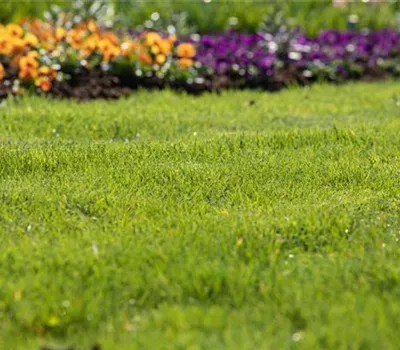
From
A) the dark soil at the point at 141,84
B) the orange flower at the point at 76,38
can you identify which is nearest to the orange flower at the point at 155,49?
the dark soil at the point at 141,84

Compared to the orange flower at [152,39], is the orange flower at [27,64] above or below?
below

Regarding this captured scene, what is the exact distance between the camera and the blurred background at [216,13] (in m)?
10.0

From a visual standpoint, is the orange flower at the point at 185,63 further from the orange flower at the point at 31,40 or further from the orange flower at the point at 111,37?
the orange flower at the point at 31,40

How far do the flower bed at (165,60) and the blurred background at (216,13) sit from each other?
1.10 feet

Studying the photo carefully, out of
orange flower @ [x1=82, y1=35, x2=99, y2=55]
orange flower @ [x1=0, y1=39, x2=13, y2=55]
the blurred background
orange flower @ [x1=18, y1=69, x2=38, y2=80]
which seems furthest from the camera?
the blurred background

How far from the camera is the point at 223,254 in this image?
4.16 meters

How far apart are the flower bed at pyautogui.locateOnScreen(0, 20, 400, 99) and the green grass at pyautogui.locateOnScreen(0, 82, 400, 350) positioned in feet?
4.18

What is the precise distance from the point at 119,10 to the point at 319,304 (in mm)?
7526

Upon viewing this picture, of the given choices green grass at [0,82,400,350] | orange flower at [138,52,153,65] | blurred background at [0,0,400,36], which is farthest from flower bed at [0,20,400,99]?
green grass at [0,82,400,350]

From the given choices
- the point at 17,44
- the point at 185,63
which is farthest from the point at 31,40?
the point at 185,63

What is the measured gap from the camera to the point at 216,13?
34.9 ft

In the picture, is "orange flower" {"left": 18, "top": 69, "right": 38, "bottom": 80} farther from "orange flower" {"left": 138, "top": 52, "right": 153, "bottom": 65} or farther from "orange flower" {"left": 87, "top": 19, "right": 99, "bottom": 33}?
"orange flower" {"left": 138, "top": 52, "right": 153, "bottom": 65}

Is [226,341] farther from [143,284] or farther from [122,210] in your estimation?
[122,210]

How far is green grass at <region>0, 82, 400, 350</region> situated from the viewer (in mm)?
3545
